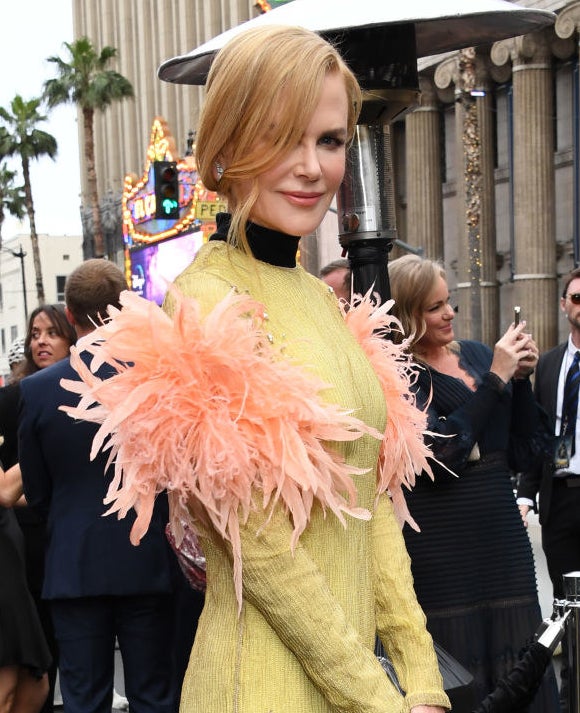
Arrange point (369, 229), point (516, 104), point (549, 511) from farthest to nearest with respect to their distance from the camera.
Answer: point (516, 104) → point (549, 511) → point (369, 229)

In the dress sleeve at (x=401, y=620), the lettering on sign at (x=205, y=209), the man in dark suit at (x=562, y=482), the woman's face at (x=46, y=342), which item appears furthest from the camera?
the lettering on sign at (x=205, y=209)

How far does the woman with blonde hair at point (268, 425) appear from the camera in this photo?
1.96 m

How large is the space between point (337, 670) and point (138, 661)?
3196 mm

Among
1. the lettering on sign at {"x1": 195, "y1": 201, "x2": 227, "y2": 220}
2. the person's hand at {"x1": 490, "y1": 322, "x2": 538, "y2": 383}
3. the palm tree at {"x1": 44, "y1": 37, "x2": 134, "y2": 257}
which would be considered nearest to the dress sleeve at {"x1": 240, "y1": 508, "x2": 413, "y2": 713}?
the person's hand at {"x1": 490, "y1": 322, "x2": 538, "y2": 383}

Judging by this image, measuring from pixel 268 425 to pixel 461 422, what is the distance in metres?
2.57

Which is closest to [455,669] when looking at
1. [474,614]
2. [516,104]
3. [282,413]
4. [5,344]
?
[282,413]

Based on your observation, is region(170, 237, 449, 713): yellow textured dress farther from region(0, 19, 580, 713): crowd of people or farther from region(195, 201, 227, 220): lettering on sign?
region(195, 201, 227, 220): lettering on sign

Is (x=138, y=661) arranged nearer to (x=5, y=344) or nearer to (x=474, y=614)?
(x=474, y=614)

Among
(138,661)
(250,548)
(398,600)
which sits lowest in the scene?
(138,661)

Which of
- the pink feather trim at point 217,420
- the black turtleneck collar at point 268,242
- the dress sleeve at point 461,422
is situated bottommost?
the dress sleeve at point 461,422

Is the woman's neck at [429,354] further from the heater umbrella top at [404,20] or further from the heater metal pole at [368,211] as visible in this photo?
the heater umbrella top at [404,20]

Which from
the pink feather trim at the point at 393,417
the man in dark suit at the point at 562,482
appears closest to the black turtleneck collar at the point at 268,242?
the pink feather trim at the point at 393,417

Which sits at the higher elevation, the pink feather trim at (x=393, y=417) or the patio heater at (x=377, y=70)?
the patio heater at (x=377, y=70)

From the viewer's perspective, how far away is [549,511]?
237 inches
